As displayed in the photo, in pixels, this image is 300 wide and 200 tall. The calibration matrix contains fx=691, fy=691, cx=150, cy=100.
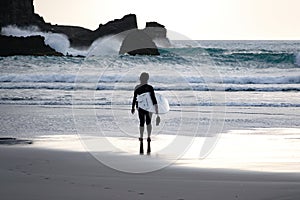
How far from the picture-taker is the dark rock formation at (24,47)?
6912 cm

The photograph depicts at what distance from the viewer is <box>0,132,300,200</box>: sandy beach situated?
7652mm

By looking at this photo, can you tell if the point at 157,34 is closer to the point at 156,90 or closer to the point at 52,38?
the point at 52,38

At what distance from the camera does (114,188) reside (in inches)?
315

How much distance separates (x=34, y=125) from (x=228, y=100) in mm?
10259

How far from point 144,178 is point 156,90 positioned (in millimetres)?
21309

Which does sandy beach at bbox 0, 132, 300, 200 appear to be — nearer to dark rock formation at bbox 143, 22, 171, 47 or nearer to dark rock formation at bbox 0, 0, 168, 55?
dark rock formation at bbox 143, 22, 171, 47

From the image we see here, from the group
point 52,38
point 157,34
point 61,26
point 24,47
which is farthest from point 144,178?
point 61,26

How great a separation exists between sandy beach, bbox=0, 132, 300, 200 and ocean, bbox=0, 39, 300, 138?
2.97 meters

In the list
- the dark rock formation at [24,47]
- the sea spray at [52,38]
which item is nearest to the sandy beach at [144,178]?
the dark rock formation at [24,47]

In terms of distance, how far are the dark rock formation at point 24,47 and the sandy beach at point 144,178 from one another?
57.5 metres

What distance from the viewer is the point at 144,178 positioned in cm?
893

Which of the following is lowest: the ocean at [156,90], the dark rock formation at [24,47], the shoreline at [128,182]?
the shoreline at [128,182]

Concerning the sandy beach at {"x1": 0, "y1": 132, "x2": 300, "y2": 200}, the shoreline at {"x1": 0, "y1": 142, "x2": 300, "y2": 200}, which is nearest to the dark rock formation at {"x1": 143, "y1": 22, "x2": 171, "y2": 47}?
the sandy beach at {"x1": 0, "y1": 132, "x2": 300, "y2": 200}

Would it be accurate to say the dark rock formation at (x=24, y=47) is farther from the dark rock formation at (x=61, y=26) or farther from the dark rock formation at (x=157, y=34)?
the dark rock formation at (x=157, y=34)
